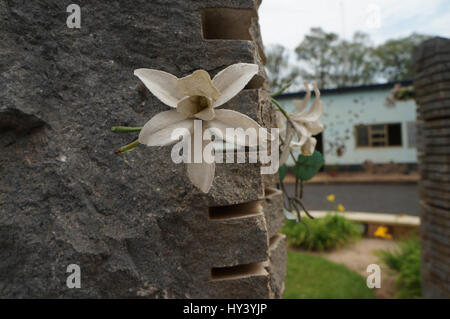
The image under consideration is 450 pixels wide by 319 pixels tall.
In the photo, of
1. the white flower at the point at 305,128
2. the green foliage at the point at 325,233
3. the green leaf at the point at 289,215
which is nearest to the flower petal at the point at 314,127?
the white flower at the point at 305,128

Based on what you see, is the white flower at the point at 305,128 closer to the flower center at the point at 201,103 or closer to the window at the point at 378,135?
the flower center at the point at 201,103

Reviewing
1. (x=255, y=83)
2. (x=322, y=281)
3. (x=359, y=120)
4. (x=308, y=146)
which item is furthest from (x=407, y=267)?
(x=359, y=120)

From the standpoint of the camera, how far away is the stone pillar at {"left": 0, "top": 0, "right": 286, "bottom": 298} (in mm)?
627

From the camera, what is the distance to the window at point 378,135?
9.69m

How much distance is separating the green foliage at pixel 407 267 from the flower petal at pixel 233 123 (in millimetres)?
3301

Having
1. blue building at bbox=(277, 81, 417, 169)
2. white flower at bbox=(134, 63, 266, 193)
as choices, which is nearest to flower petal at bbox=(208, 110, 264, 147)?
white flower at bbox=(134, 63, 266, 193)

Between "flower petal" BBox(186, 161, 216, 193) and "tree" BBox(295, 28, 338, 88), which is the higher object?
"tree" BBox(295, 28, 338, 88)

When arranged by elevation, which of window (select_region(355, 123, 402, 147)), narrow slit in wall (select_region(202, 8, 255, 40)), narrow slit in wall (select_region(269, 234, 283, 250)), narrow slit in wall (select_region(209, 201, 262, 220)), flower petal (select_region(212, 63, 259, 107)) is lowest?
narrow slit in wall (select_region(269, 234, 283, 250))

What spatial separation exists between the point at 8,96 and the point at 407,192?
931cm

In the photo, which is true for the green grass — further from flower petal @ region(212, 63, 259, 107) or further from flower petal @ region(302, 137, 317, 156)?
flower petal @ region(212, 63, 259, 107)

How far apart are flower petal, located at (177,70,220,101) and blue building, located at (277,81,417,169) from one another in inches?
363
